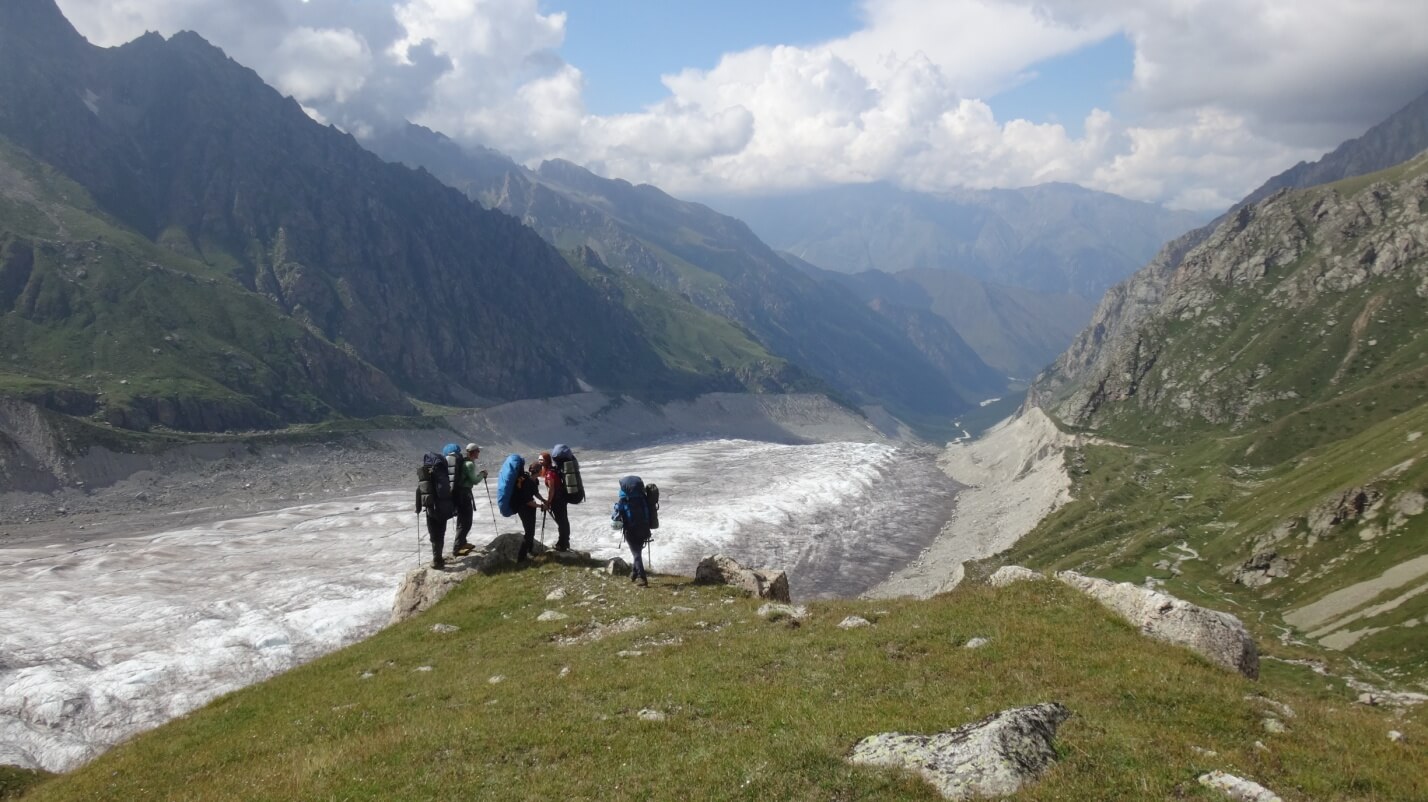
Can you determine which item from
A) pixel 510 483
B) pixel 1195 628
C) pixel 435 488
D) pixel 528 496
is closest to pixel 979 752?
pixel 1195 628

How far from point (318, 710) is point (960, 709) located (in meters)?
15.4

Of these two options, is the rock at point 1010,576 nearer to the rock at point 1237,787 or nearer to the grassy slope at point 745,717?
the grassy slope at point 745,717

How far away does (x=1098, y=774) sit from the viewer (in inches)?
442

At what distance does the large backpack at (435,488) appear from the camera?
1150 inches

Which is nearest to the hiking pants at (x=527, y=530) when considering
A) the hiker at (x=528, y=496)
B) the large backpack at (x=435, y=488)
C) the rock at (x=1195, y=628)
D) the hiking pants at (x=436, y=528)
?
the hiker at (x=528, y=496)

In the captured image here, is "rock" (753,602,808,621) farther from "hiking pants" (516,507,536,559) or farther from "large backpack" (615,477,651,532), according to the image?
"hiking pants" (516,507,536,559)

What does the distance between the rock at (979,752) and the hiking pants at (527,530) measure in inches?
789

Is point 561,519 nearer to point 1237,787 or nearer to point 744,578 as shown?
point 744,578

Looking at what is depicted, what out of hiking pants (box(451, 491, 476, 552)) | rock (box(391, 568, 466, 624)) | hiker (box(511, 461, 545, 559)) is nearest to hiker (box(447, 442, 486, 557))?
hiking pants (box(451, 491, 476, 552))

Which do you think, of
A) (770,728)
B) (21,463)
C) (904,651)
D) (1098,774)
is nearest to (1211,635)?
(904,651)

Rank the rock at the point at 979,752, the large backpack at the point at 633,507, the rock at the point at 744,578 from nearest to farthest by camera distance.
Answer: the rock at the point at 979,752, the large backpack at the point at 633,507, the rock at the point at 744,578

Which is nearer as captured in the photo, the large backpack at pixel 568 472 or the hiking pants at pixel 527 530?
the large backpack at pixel 568 472

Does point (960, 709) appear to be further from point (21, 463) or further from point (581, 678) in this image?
point (21, 463)

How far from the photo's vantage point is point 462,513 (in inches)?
1196
